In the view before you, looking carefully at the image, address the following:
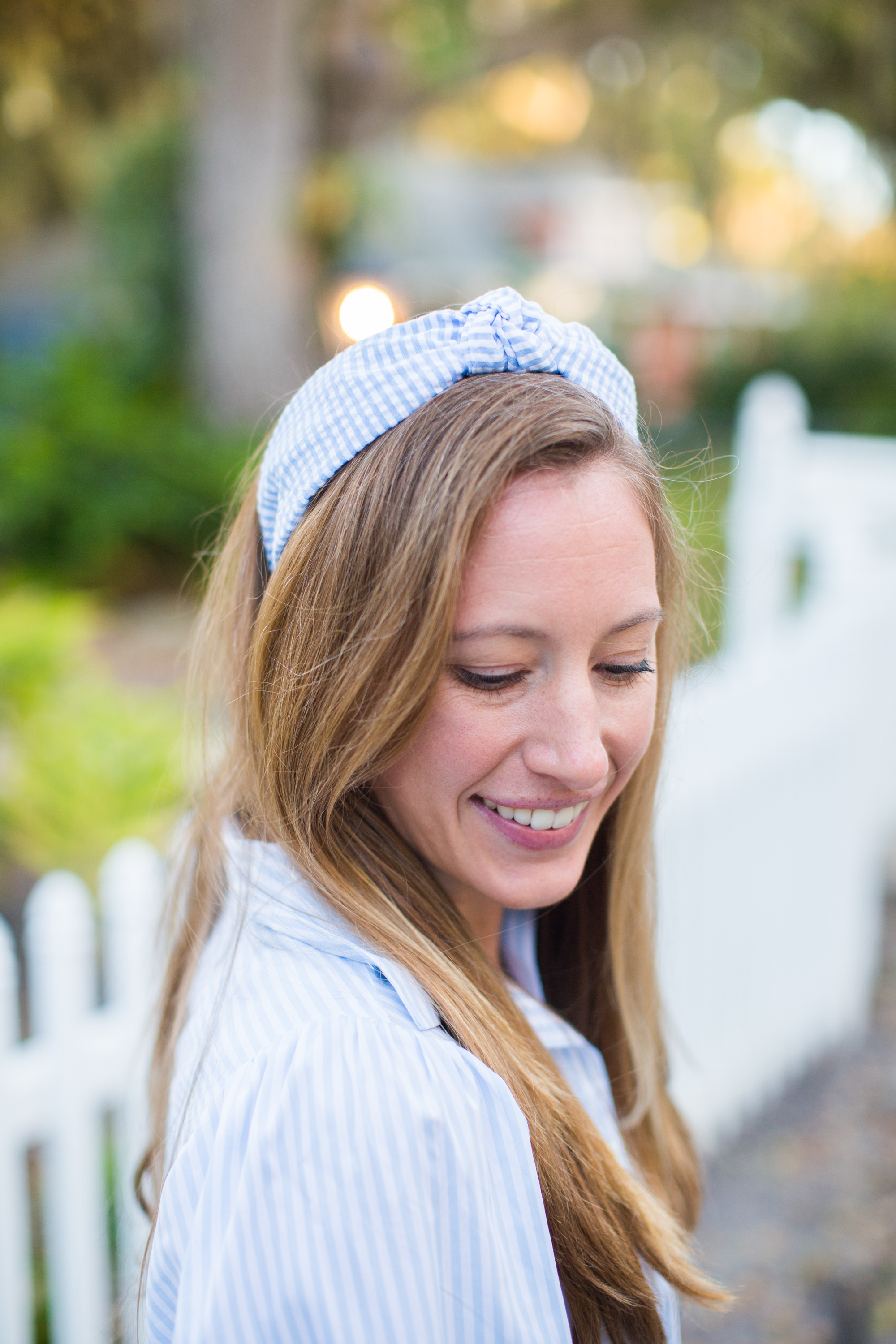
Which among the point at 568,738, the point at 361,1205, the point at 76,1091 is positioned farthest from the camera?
the point at 76,1091

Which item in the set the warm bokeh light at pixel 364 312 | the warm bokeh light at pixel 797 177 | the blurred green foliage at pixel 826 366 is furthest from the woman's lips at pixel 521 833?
the warm bokeh light at pixel 797 177

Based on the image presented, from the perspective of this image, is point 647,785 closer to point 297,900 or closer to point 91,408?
point 297,900

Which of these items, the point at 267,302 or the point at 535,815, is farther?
the point at 267,302

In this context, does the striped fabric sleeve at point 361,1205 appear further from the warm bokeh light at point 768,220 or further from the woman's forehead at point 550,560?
the warm bokeh light at point 768,220

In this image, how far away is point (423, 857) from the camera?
1.23 metres

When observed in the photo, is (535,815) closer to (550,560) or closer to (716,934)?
(550,560)

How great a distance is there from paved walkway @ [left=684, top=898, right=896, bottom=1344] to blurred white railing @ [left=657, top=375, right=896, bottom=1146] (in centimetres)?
12

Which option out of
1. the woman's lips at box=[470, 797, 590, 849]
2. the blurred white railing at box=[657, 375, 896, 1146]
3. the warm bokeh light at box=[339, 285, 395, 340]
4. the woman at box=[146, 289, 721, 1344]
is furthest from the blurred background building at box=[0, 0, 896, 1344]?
the woman's lips at box=[470, 797, 590, 849]

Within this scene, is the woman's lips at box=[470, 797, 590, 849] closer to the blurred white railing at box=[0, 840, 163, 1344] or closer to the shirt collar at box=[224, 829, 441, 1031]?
the shirt collar at box=[224, 829, 441, 1031]

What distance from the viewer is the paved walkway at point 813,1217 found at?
2562 millimetres

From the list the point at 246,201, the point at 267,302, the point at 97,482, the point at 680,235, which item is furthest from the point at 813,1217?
the point at 680,235

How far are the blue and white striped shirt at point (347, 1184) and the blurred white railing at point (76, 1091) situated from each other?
1.16m

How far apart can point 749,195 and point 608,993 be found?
134 ft

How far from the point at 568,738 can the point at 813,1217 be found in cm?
249
